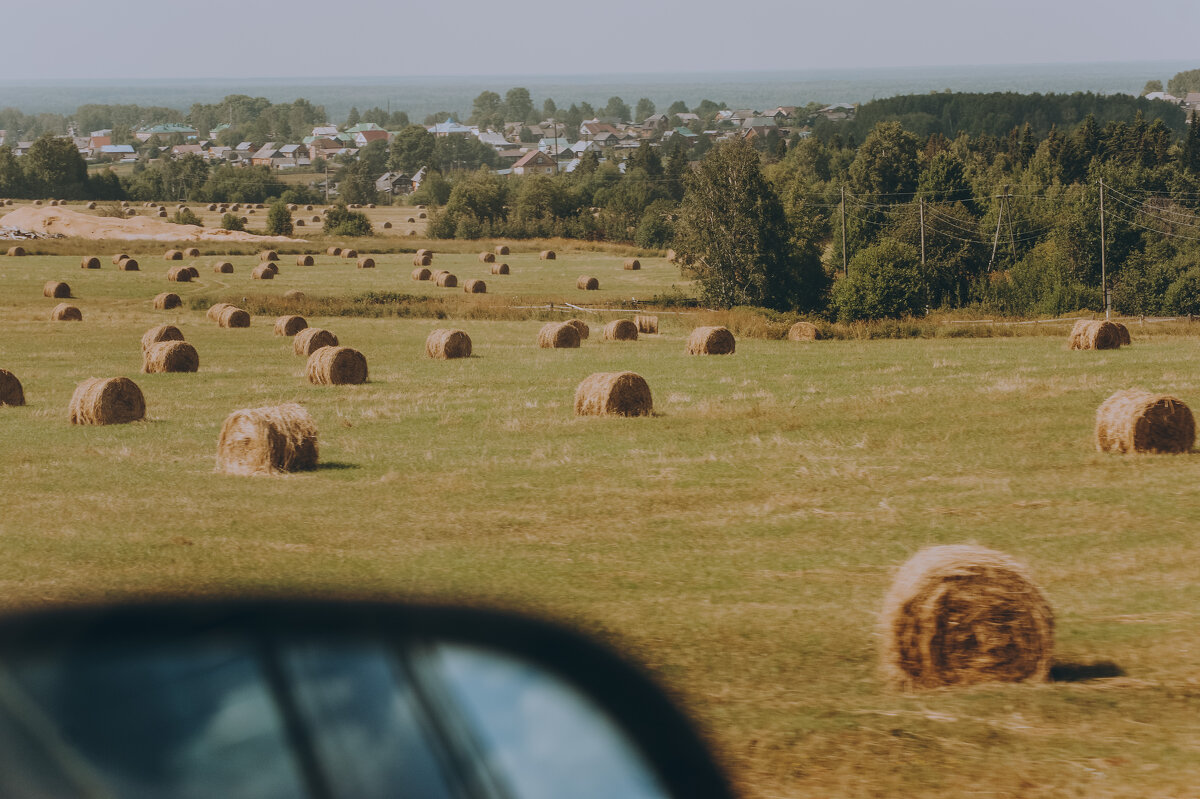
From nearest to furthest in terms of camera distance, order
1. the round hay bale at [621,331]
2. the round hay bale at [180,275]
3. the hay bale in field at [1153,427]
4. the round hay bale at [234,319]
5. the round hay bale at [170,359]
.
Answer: the hay bale in field at [1153,427] → the round hay bale at [170,359] → the round hay bale at [621,331] → the round hay bale at [234,319] → the round hay bale at [180,275]

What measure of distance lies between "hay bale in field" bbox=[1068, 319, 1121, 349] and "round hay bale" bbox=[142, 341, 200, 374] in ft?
84.2

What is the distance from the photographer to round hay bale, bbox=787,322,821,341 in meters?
45.5

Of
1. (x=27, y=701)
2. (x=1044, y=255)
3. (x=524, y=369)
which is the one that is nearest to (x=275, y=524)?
(x=27, y=701)

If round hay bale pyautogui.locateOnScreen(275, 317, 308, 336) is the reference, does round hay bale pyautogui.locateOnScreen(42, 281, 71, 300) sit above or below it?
above

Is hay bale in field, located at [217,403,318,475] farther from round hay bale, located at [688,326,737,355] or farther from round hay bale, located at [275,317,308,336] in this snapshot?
round hay bale, located at [275,317,308,336]

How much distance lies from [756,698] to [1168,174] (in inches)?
5281

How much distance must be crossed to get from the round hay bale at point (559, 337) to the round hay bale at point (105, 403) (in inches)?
706

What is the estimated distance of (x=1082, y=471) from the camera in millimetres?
18297

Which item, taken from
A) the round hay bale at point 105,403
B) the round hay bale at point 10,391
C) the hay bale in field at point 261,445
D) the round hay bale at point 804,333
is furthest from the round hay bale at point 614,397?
the round hay bale at point 804,333

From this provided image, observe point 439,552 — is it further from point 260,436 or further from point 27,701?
point 27,701

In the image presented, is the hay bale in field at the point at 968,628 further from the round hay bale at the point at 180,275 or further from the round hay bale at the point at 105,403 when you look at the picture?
the round hay bale at the point at 180,275

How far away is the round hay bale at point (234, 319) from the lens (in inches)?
1823

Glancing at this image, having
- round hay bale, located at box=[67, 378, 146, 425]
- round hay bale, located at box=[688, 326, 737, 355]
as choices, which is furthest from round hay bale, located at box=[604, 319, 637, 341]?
round hay bale, located at box=[67, 378, 146, 425]

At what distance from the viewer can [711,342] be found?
38.3 m
